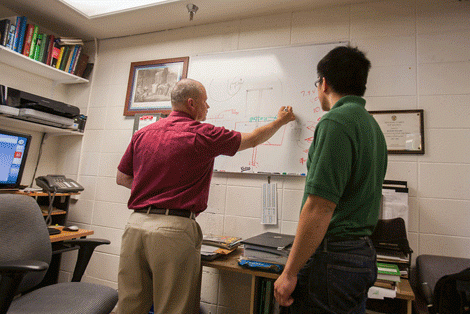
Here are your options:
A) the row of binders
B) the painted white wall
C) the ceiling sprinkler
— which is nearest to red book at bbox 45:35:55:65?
the row of binders

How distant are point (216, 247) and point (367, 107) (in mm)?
1381

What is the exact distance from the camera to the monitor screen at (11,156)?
2104mm

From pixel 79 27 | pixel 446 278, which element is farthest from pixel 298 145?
pixel 79 27

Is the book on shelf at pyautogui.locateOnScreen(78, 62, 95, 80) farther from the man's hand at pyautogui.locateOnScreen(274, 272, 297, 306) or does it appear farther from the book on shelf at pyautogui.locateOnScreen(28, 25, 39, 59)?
the man's hand at pyautogui.locateOnScreen(274, 272, 297, 306)

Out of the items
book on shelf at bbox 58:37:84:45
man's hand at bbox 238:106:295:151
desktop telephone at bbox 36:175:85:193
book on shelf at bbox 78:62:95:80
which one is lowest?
desktop telephone at bbox 36:175:85:193

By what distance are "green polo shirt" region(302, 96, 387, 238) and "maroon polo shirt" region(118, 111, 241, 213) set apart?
656 millimetres

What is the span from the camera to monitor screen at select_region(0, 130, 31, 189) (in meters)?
2.10

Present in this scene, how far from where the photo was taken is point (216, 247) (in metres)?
1.89

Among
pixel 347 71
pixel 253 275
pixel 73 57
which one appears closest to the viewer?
pixel 347 71

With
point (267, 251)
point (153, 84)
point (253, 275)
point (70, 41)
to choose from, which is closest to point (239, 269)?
point (253, 275)

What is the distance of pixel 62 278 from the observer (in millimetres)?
2816

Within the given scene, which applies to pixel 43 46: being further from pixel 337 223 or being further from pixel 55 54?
pixel 337 223

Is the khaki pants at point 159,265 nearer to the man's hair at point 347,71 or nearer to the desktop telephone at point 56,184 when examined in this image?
the man's hair at point 347,71

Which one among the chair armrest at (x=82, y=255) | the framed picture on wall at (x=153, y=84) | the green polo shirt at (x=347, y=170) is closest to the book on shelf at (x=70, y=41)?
the framed picture on wall at (x=153, y=84)
